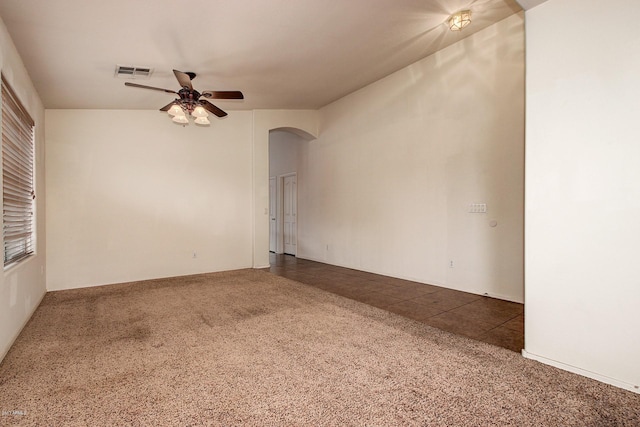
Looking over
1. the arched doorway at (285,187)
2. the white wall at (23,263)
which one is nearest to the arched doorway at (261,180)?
the arched doorway at (285,187)

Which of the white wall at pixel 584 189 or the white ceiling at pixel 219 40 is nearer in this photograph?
the white wall at pixel 584 189

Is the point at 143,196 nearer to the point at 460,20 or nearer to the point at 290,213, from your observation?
the point at 290,213

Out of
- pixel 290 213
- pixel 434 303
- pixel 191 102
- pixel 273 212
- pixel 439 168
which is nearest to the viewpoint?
pixel 191 102

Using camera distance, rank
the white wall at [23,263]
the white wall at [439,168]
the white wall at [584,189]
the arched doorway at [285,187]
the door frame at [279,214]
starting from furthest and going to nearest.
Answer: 1. the door frame at [279,214]
2. the arched doorway at [285,187]
3. the white wall at [439,168]
4. the white wall at [23,263]
5. the white wall at [584,189]

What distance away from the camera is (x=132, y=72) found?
12.6 feet

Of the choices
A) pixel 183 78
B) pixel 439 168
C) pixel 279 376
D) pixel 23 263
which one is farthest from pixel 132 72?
pixel 439 168

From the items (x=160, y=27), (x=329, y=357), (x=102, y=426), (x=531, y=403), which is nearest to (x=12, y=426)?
(x=102, y=426)

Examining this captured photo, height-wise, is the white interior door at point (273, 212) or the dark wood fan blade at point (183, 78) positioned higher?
the dark wood fan blade at point (183, 78)

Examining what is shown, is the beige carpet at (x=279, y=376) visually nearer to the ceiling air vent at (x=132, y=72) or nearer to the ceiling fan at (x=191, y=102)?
the ceiling fan at (x=191, y=102)

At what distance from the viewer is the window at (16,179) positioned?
2932 millimetres

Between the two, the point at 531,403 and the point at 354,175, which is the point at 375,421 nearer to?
the point at 531,403

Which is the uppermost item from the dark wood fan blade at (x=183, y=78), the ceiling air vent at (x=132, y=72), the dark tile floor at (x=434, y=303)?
the ceiling air vent at (x=132, y=72)

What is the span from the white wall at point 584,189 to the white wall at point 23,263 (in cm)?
417

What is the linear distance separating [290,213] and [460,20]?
571 centimetres
